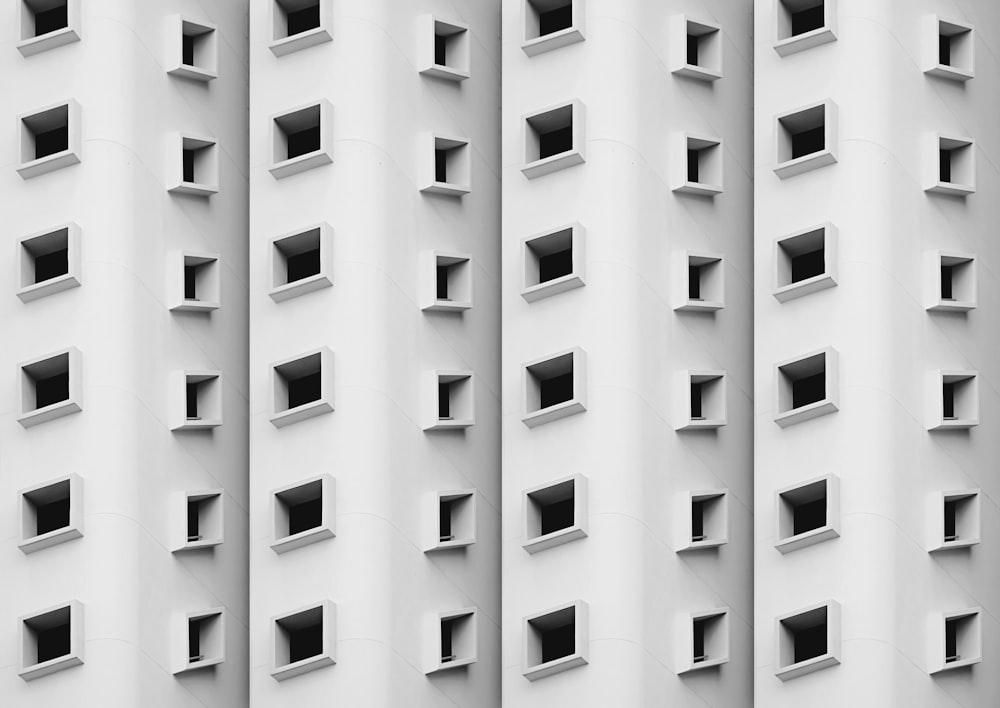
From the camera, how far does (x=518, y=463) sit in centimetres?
7825

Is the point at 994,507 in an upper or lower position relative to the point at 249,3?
lower

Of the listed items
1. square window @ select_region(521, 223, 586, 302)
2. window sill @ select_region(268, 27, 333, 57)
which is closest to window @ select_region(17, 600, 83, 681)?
square window @ select_region(521, 223, 586, 302)

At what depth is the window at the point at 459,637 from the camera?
7781 cm

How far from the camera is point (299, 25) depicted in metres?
81.9

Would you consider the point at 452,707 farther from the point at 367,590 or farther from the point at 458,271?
the point at 458,271

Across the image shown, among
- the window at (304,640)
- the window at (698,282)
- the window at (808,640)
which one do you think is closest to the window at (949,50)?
the window at (698,282)

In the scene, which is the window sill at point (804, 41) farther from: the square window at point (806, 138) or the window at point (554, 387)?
the window at point (554, 387)

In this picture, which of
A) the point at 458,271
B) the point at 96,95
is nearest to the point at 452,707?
the point at 458,271

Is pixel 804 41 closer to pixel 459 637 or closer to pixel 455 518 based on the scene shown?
pixel 455 518

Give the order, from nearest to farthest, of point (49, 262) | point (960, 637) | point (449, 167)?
point (960, 637)
point (449, 167)
point (49, 262)

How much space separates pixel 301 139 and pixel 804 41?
11.8 m

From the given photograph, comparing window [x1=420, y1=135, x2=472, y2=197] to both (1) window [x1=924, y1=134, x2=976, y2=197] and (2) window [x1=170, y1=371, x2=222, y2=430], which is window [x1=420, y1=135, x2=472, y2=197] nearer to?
(2) window [x1=170, y1=371, x2=222, y2=430]

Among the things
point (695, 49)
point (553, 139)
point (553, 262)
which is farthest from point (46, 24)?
point (695, 49)

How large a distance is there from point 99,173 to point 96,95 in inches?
72.2
